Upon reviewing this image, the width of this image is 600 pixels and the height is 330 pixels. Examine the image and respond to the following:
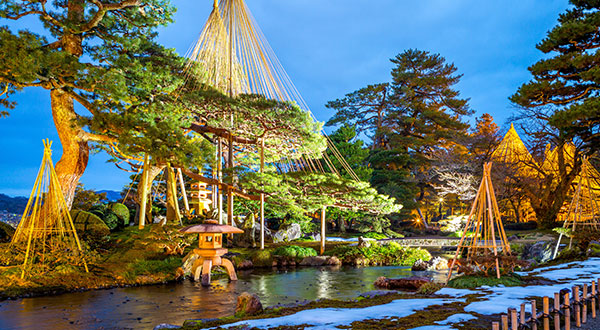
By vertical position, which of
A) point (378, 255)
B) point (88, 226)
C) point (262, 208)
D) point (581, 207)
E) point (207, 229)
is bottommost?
point (378, 255)

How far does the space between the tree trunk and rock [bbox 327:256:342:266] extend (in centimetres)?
910

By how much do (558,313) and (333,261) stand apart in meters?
11.0

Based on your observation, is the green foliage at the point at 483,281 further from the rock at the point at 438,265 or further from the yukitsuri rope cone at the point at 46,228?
the yukitsuri rope cone at the point at 46,228

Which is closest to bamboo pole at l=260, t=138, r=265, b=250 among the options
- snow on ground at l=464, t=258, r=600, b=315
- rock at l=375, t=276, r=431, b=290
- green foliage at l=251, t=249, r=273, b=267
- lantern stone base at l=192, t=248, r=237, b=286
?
green foliage at l=251, t=249, r=273, b=267

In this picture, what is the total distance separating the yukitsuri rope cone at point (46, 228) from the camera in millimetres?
8750

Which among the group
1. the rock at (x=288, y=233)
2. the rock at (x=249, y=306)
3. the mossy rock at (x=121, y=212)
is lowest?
the rock at (x=249, y=306)

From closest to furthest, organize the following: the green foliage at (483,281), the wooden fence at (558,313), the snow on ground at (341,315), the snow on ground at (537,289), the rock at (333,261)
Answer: the wooden fence at (558,313) → the snow on ground at (341,315) → the snow on ground at (537,289) → the green foliage at (483,281) → the rock at (333,261)

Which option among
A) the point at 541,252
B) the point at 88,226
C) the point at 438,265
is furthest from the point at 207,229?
the point at 541,252

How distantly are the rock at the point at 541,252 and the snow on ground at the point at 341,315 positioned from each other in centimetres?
945

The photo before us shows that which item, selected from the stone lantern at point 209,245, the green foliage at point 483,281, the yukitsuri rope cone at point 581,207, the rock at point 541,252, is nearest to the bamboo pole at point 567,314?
the green foliage at point 483,281

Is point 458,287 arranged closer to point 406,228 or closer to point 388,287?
point 388,287

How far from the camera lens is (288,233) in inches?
752

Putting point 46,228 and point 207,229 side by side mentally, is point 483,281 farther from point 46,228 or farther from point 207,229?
point 46,228

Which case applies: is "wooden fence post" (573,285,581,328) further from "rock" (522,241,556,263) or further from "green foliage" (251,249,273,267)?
"green foliage" (251,249,273,267)
